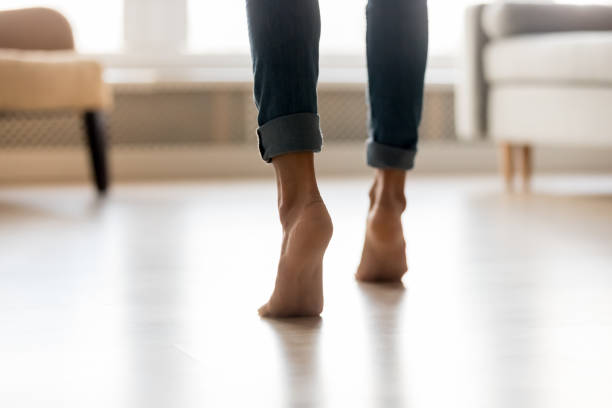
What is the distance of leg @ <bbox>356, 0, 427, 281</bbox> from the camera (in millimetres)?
1151

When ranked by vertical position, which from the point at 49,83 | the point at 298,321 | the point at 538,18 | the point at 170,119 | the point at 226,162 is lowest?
the point at 226,162

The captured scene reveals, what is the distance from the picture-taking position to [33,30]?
3.12 m

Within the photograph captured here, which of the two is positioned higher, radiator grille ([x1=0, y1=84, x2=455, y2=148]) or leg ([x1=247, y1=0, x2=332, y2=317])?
leg ([x1=247, y1=0, x2=332, y2=317])

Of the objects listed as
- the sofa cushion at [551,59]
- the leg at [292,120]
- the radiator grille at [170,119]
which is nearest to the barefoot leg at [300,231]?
the leg at [292,120]

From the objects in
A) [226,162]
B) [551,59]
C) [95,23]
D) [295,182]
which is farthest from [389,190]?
[95,23]

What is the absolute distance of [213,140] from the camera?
360cm

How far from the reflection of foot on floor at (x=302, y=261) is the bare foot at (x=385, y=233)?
22 cm

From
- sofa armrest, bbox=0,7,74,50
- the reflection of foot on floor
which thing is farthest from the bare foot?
sofa armrest, bbox=0,7,74,50

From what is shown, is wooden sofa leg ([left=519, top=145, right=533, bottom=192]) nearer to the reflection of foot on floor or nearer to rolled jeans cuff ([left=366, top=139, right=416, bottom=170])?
rolled jeans cuff ([left=366, top=139, right=416, bottom=170])

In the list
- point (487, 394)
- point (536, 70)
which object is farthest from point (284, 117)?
point (536, 70)

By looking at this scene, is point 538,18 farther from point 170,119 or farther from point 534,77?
point 170,119

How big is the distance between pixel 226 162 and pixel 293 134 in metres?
2.66

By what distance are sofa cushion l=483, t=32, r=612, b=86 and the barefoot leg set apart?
5.06 ft

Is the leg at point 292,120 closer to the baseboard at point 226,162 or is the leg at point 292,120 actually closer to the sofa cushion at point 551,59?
the sofa cushion at point 551,59
